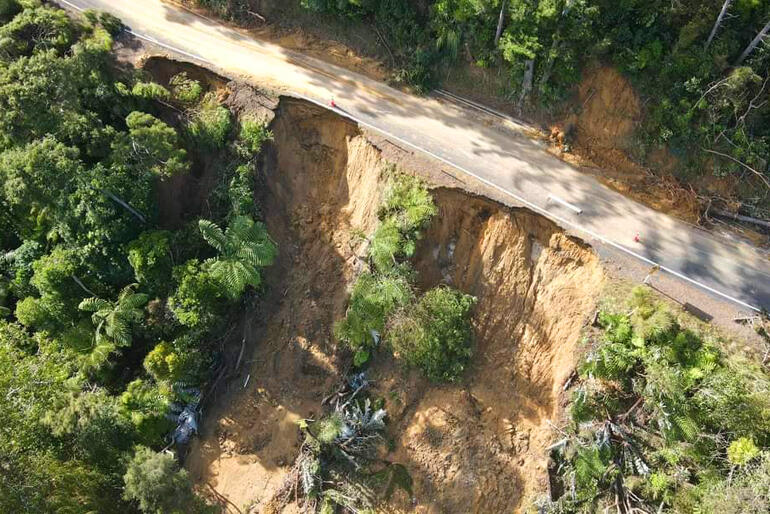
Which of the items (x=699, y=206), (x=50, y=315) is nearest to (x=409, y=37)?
(x=699, y=206)

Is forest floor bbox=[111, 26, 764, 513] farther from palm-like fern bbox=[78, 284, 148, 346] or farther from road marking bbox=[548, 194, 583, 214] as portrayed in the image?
palm-like fern bbox=[78, 284, 148, 346]

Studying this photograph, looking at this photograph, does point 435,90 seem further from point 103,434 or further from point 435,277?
point 103,434

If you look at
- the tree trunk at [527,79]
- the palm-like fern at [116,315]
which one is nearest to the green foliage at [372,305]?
the palm-like fern at [116,315]

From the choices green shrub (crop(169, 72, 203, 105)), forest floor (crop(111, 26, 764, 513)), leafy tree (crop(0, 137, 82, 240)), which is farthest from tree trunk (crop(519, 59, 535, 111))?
leafy tree (crop(0, 137, 82, 240))

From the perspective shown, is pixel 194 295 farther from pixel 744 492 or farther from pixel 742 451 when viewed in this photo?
pixel 742 451

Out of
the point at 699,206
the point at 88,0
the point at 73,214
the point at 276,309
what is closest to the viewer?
the point at 73,214

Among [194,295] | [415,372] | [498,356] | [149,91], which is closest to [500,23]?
[498,356]
